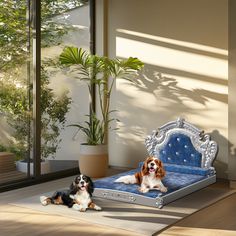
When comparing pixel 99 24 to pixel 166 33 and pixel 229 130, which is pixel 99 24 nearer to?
pixel 166 33

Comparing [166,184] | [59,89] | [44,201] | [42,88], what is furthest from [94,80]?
[44,201]

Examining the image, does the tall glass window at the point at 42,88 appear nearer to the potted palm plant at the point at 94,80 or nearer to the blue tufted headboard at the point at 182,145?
the potted palm plant at the point at 94,80

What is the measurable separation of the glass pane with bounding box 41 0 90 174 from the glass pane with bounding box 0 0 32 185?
30cm

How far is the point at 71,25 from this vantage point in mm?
6090

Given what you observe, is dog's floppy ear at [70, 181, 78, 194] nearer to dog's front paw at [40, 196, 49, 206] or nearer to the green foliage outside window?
dog's front paw at [40, 196, 49, 206]

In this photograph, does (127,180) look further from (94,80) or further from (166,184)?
(94,80)

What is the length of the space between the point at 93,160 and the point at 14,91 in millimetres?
1406

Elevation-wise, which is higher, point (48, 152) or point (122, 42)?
point (122, 42)

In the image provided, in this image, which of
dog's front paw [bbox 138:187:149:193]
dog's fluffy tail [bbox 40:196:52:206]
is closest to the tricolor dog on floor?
dog's fluffy tail [bbox 40:196:52:206]

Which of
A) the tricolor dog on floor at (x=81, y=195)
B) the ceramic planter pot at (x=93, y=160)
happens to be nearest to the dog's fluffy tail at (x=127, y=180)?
the tricolor dog on floor at (x=81, y=195)

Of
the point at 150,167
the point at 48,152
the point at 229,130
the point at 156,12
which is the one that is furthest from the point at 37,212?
the point at 156,12

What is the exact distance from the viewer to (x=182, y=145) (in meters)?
5.39

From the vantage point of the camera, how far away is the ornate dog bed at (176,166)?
13.6ft

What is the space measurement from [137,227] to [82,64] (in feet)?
9.35
